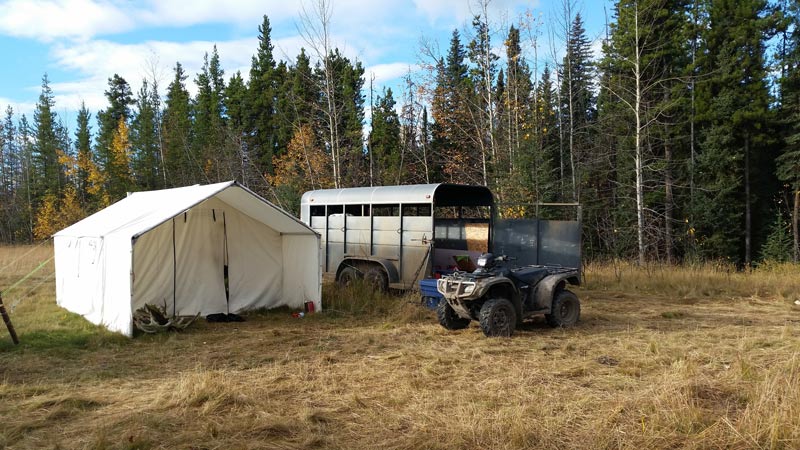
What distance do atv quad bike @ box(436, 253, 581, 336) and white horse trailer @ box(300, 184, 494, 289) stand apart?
7.53ft

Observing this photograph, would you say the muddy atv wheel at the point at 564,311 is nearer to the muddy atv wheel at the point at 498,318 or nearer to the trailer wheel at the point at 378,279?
the muddy atv wheel at the point at 498,318

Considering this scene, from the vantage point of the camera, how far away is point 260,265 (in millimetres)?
11312

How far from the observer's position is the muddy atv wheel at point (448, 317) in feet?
28.4

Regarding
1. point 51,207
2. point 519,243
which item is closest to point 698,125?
point 519,243

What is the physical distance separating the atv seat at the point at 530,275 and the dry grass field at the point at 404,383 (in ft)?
2.67

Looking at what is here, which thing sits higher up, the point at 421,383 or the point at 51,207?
the point at 51,207

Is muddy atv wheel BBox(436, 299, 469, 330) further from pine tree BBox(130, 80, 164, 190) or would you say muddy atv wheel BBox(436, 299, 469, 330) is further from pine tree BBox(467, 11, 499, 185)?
pine tree BBox(130, 80, 164, 190)

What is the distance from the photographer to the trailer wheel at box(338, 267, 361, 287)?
1203cm

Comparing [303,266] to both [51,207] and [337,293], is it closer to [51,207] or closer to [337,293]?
[337,293]

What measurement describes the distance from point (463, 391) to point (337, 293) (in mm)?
6314

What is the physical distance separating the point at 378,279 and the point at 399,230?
118 centimetres

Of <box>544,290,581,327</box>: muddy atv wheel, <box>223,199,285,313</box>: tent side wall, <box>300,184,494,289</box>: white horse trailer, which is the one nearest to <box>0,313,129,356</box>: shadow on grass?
<box>223,199,285,313</box>: tent side wall

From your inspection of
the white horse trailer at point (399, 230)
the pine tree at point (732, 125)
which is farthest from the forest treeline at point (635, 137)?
the white horse trailer at point (399, 230)

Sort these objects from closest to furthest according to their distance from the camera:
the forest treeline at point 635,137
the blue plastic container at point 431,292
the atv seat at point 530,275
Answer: the atv seat at point 530,275 < the blue plastic container at point 431,292 < the forest treeline at point 635,137
